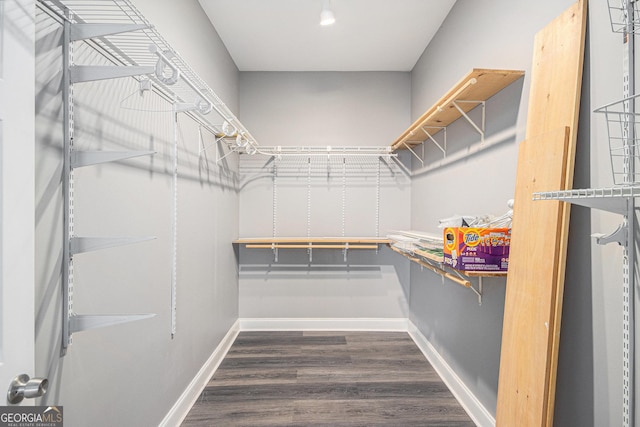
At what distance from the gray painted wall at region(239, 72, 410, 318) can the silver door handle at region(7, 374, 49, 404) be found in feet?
8.66

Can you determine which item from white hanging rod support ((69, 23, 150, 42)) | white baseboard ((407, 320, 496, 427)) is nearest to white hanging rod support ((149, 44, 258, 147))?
white hanging rod support ((69, 23, 150, 42))

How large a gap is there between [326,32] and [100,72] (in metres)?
2.02

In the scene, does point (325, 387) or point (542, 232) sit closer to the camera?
point (542, 232)

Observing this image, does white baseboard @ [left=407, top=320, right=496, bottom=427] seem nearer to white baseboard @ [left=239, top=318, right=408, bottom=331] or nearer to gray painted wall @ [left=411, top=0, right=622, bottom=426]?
gray painted wall @ [left=411, top=0, right=622, bottom=426]

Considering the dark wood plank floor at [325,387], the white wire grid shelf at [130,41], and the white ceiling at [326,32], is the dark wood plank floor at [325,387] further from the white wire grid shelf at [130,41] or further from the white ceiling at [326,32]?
the white ceiling at [326,32]

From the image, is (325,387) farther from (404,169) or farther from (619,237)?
(404,169)

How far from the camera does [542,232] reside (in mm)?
1245

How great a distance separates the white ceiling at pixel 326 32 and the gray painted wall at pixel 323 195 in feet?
0.73

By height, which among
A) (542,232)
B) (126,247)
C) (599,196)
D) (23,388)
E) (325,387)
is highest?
(599,196)

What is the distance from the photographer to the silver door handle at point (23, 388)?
72 centimetres

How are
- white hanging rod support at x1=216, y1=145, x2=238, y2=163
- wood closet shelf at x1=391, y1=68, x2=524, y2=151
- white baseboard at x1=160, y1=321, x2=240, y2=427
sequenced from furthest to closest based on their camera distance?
white hanging rod support at x1=216, y1=145, x2=238, y2=163
white baseboard at x1=160, y1=321, x2=240, y2=427
wood closet shelf at x1=391, y1=68, x2=524, y2=151

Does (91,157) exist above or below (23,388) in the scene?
above

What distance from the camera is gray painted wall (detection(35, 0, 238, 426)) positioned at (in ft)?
3.27

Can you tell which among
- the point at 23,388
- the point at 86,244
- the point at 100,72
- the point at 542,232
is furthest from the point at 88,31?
the point at 542,232
